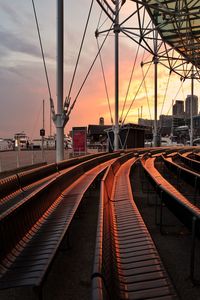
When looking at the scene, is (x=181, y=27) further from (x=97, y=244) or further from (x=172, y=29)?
(x=97, y=244)

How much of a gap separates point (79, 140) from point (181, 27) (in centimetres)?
1817

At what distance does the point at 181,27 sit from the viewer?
32.4 metres

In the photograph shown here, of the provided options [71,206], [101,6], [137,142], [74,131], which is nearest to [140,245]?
[71,206]

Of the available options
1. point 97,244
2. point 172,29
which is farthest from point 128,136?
point 97,244

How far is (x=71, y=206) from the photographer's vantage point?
19.2 feet

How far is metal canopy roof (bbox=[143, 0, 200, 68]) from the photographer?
26653 mm

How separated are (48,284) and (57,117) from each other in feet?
30.4

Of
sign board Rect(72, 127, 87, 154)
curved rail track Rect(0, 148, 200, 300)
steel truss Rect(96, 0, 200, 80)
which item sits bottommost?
curved rail track Rect(0, 148, 200, 300)

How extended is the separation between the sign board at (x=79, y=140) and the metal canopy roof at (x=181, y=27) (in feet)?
36.4

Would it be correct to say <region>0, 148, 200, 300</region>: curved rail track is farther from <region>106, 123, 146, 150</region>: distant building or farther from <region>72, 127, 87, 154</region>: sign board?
<region>106, 123, 146, 150</region>: distant building

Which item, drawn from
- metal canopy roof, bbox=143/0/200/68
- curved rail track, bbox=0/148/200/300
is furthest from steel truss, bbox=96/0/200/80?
curved rail track, bbox=0/148/200/300

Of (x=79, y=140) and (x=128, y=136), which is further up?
(x=128, y=136)

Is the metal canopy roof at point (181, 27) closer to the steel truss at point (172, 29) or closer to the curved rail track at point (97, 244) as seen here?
the steel truss at point (172, 29)

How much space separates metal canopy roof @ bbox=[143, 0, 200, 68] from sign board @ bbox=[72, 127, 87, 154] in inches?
437
